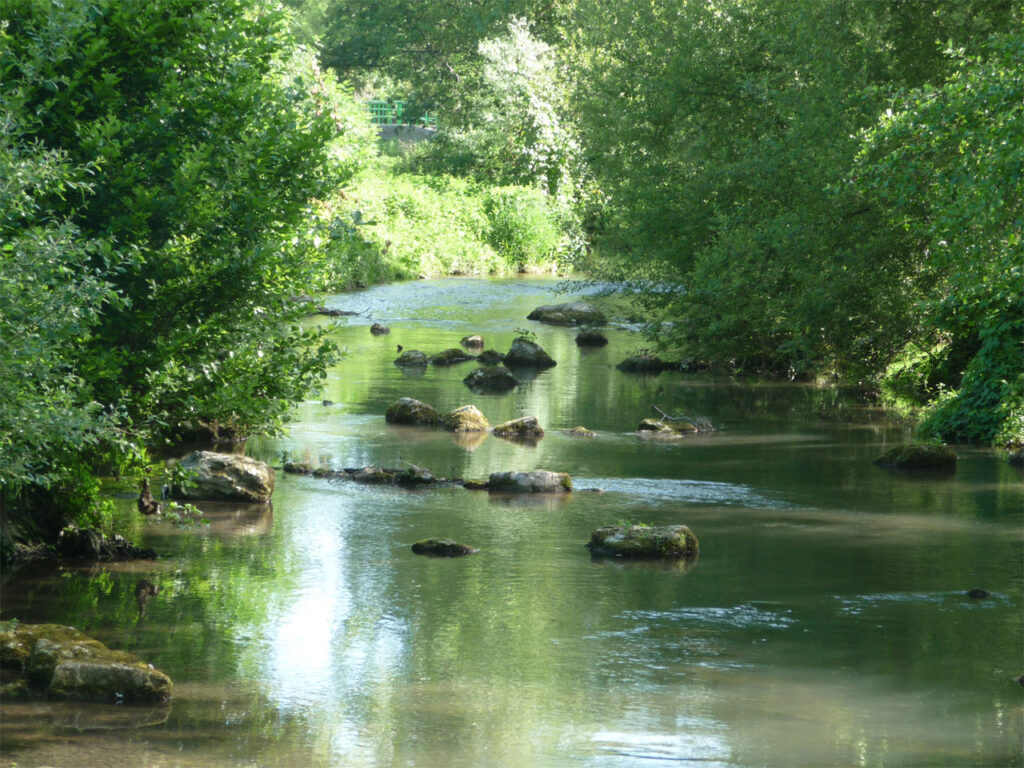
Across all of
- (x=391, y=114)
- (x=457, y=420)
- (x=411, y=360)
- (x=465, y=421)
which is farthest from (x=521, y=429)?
(x=391, y=114)

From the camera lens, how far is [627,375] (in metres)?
27.1

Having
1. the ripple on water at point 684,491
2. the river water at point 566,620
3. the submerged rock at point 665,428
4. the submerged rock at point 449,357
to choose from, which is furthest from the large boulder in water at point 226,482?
the submerged rock at point 449,357

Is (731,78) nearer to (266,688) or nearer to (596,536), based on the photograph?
(596,536)

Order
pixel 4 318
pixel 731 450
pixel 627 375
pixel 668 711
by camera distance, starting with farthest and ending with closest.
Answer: pixel 627 375 → pixel 731 450 → pixel 668 711 → pixel 4 318

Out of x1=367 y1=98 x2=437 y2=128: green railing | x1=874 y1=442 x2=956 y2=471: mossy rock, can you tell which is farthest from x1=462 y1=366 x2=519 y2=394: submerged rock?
x1=367 y1=98 x2=437 y2=128: green railing

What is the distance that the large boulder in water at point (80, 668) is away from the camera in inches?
345

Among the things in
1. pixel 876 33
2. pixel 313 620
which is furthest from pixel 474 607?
pixel 876 33

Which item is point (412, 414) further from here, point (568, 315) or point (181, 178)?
point (568, 315)

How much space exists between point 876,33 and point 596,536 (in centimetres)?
1181

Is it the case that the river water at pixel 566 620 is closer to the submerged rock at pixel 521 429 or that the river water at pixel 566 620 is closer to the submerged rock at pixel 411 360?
the submerged rock at pixel 521 429

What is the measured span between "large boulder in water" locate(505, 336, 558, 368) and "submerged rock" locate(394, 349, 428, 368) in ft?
5.99

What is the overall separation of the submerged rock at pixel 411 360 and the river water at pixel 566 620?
26.9 feet

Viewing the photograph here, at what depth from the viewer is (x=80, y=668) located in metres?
8.80

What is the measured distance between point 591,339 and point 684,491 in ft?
53.9
